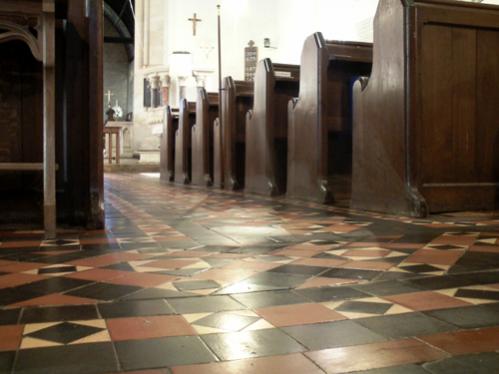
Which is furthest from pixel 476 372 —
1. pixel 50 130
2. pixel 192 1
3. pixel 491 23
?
pixel 192 1

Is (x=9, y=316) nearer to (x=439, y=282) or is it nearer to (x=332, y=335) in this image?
(x=332, y=335)

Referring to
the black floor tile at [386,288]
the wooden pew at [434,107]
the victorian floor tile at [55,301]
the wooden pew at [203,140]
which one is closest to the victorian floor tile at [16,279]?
the victorian floor tile at [55,301]

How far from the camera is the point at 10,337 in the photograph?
1.23 metres

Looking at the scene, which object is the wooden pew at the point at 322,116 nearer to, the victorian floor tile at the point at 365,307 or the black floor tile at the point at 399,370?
the victorian floor tile at the point at 365,307

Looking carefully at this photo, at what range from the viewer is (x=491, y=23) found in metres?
3.84

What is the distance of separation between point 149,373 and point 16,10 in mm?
2276

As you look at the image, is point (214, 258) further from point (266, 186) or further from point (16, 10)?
point (266, 186)

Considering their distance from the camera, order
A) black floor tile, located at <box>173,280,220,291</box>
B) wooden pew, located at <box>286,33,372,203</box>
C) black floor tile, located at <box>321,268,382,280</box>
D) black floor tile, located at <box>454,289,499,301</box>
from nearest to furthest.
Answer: black floor tile, located at <box>454,289,499,301</box> → black floor tile, located at <box>173,280,220,291</box> → black floor tile, located at <box>321,268,382,280</box> → wooden pew, located at <box>286,33,372,203</box>

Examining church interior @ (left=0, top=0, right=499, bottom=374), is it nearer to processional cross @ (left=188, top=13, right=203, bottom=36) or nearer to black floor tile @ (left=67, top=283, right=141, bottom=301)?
black floor tile @ (left=67, top=283, right=141, bottom=301)

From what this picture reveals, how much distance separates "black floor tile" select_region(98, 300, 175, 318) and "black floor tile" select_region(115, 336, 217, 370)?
21 centimetres

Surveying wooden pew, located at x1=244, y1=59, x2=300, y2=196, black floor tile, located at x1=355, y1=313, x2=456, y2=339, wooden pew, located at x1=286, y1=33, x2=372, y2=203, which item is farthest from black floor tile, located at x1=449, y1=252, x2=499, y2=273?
wooden pew, located at x1=244, y1=59, x2=300, y2=196

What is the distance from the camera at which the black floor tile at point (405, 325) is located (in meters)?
1.27

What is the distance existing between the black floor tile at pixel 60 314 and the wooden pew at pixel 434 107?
257cm

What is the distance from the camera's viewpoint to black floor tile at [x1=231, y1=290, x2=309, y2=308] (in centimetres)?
153
